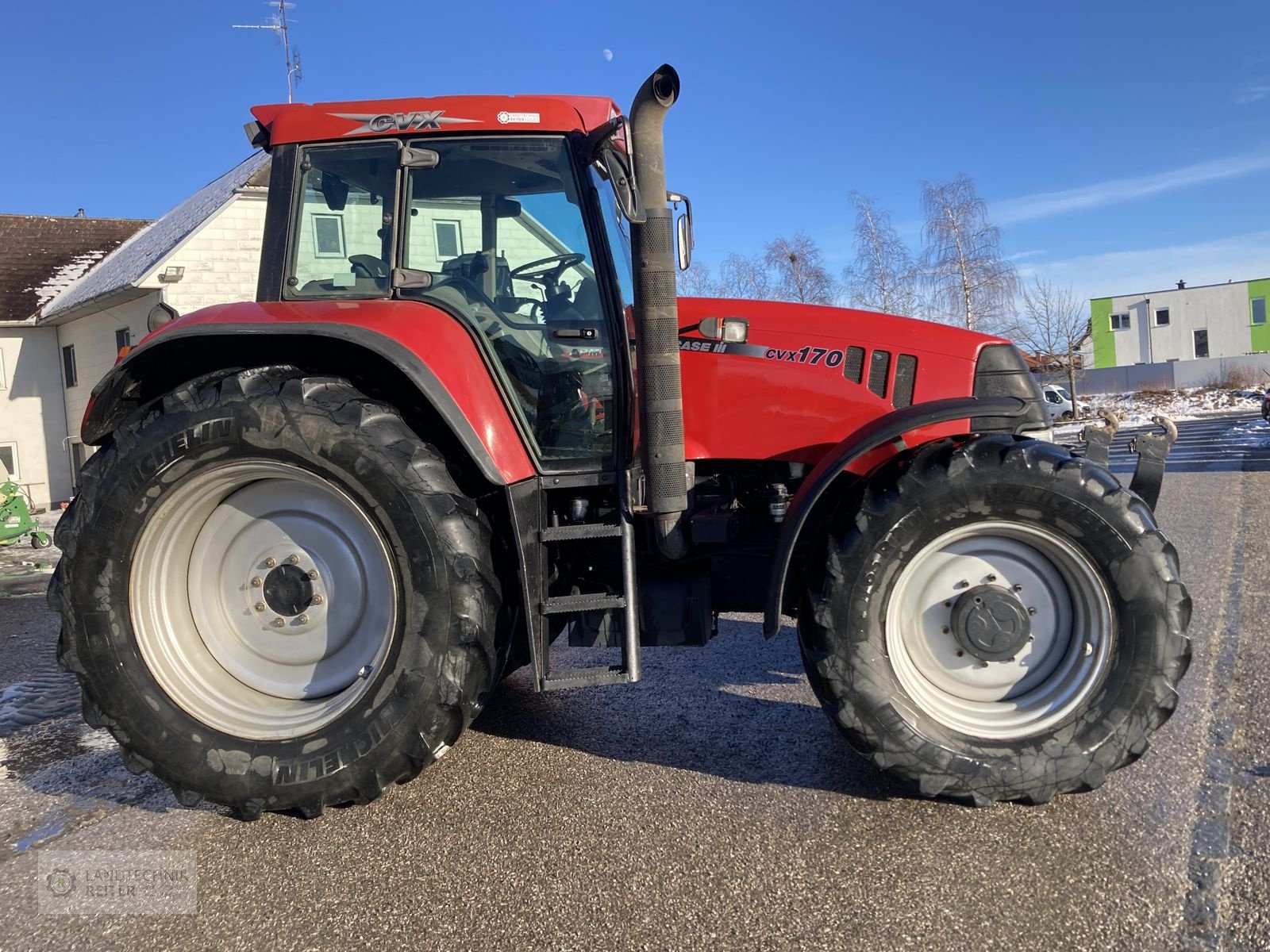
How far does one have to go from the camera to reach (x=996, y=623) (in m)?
2.95

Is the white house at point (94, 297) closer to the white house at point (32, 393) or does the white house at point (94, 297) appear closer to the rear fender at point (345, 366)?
the white house at point (32, 393)

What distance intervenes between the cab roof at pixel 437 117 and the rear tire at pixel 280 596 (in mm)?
966

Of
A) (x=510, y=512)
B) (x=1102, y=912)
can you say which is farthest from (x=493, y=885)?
(x=1102, y=912)

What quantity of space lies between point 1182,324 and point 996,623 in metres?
60.6

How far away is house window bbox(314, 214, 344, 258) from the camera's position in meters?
3.43

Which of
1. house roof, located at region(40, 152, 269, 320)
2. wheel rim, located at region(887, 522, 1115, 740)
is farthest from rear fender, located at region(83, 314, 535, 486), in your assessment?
house roof, located at region(40, 152, 269, 320)

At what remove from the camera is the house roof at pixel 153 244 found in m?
16.2

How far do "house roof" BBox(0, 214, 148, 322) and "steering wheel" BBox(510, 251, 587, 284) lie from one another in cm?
2041

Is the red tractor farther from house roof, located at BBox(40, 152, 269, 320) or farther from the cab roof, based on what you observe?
house roof, located at BBox(40, 152, 269, 320)

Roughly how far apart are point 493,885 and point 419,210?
2305 mm

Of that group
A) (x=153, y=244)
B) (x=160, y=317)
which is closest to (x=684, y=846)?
(x=160, y=317)

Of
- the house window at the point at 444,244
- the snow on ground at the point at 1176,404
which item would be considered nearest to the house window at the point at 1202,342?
the snow on ground at the point at 1176,404

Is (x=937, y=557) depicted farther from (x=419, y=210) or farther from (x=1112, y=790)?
(x=419, y=210)

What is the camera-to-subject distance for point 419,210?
3373 millimetres
